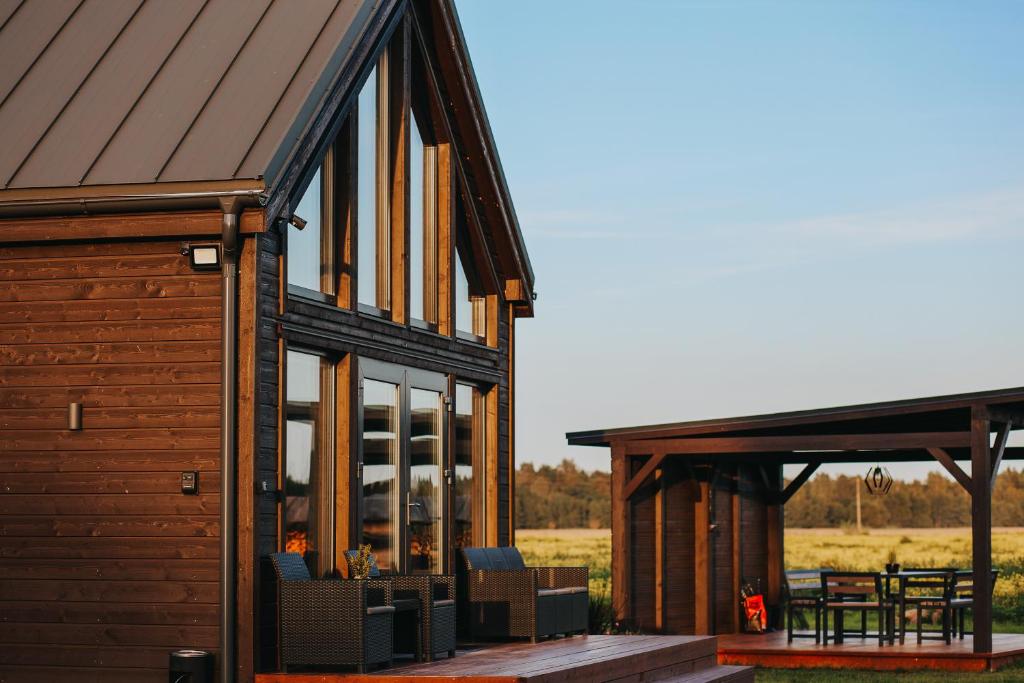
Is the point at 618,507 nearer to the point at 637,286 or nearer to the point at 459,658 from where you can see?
the point at 459,658

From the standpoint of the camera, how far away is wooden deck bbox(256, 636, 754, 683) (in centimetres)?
905

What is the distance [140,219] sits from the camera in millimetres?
9453

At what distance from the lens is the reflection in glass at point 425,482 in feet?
39.5

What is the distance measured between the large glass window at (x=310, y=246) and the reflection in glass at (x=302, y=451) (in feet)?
→ 1.68

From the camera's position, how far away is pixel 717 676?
11.8 metres

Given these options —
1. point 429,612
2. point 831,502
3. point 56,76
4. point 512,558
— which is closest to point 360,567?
point 429,612

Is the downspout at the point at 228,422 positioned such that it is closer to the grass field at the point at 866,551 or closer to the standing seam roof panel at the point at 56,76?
the standing seam roof panel at the point at 56,76

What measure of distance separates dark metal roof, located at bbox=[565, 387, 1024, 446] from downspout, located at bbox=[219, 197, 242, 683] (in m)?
8.30

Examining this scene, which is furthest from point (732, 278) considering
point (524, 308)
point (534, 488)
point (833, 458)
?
point (524, 308)

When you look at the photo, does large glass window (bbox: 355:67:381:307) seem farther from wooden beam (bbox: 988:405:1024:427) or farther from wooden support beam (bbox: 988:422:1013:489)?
wooden support beam (bbox: 988:422:1013:489)

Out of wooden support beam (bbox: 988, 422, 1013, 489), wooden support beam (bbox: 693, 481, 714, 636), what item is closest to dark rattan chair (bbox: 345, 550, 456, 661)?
wooden support beam (bbox: 988, 422, 1013, 489)

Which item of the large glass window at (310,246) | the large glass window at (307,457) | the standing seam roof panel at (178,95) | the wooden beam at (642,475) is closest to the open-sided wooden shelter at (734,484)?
the wooden beam at (642,475)

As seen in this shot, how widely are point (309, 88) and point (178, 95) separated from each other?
91 cm

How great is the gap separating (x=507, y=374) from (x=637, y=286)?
1158 inches
